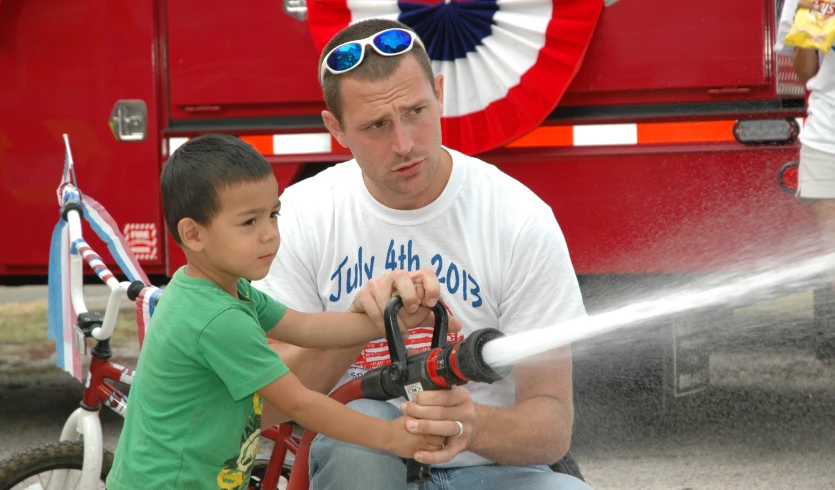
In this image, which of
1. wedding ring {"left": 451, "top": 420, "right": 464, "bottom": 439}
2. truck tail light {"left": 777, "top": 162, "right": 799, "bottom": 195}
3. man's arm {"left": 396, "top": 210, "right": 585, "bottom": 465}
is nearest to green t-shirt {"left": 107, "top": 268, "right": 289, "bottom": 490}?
wedding ring {"left": 451, "top": 420, "right": 464, "bottom": 439}

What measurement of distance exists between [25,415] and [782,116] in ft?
12.5

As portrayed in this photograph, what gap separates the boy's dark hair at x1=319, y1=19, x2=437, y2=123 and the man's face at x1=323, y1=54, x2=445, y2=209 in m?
0.01

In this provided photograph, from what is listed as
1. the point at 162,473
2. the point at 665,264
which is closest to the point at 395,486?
the point at 162,473

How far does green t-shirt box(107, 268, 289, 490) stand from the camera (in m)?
2.15

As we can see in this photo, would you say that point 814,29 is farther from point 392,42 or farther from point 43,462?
point 43,462

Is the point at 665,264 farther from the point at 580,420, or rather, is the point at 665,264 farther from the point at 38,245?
the point at 38,245

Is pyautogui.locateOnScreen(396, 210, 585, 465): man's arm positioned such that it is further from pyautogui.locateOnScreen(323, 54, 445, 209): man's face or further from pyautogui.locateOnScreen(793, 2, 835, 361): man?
pyautogui.locateOnScreen(793, 2, 835, 361): man

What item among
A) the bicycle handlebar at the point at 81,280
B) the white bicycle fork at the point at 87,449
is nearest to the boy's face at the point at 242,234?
the bicycle handlebar at the point at 81,280

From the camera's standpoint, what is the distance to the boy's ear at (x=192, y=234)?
224 cm

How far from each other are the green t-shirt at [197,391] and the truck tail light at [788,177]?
2.64 metres

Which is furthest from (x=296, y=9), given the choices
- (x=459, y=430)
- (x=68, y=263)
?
(x=459, y=430)

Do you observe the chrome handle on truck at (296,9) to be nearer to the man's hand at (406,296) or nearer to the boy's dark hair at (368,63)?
the boy's dark hair at (368,63)

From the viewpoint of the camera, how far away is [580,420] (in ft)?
17.0

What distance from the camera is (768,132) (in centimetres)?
425
